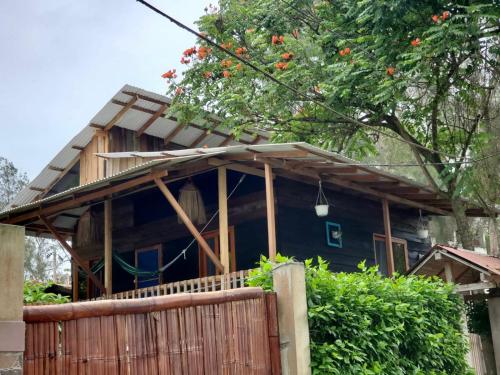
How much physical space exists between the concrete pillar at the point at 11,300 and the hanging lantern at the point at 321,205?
910 cm

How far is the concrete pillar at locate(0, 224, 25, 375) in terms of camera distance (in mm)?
4668

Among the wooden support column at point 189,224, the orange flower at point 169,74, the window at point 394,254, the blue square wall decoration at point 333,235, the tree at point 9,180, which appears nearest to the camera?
the wooden support column at point 189,224

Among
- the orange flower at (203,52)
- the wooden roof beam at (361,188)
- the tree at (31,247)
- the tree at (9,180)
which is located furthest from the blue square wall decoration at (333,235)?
the tree at (9,180)

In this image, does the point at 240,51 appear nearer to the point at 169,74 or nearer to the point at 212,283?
the point at 169,74

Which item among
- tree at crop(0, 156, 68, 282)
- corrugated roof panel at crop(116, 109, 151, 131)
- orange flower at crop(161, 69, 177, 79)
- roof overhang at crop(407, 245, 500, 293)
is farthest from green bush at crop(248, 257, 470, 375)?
tree at crop(0, 156, 68, 282)

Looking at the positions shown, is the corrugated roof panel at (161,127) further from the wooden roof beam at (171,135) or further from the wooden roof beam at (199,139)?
the wooden roof beam at (199,139)

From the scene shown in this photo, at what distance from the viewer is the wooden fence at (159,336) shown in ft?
17.3

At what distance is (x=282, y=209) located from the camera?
1423 centimetres

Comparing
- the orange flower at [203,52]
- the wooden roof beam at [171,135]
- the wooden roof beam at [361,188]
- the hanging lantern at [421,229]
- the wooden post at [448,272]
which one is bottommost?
the wooden post at [448,272]

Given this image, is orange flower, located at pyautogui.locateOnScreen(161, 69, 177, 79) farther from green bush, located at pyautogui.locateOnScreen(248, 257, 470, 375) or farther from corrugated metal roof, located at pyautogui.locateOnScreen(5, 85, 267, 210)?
green bush, located at pyautogui.locateOnScreen(248, 257, 470, 375)

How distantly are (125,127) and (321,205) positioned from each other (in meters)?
5.78

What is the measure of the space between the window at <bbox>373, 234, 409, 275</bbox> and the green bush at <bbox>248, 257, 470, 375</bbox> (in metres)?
6.50

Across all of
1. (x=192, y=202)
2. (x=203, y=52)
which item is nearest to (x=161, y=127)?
(x=203, y=52)

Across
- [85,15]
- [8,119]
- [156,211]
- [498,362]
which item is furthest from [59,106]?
[498,362]
